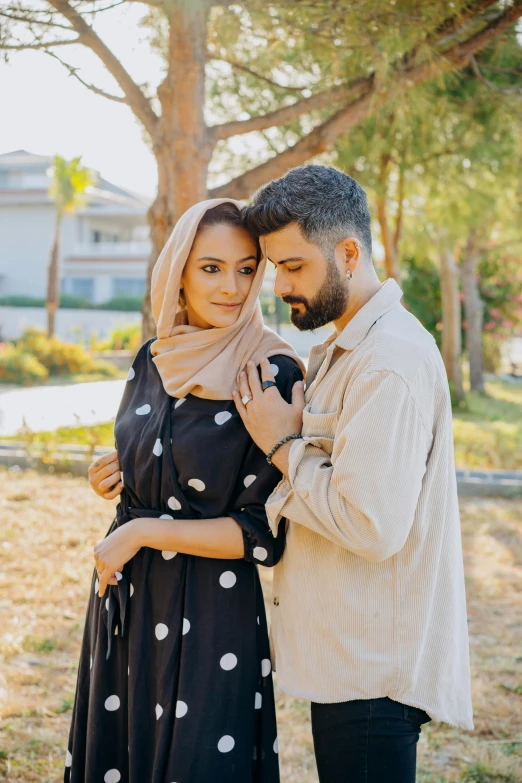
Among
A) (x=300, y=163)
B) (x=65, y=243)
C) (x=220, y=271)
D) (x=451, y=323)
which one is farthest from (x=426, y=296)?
(x=65, y=243)

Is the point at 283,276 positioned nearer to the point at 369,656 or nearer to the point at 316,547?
the point at 316,547

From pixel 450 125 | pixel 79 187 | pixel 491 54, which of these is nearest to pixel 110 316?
pixel 79 187

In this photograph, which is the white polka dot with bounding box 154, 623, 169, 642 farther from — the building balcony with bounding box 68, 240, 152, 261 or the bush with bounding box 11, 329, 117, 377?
the building balcony with bounding box 68, 240, 152, 261

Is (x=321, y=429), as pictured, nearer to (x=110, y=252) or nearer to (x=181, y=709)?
(x=181, y=709)

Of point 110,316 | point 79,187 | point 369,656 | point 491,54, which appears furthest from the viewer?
point 110,316

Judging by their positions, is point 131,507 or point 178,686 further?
point 131,507

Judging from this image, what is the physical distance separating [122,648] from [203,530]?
0.43m

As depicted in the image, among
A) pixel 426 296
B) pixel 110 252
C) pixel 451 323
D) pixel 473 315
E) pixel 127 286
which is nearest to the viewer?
pixel 451 323

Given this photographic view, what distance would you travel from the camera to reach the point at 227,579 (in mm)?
2043

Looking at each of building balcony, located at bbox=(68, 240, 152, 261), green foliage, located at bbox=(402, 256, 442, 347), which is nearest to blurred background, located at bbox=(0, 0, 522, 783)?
green foliage, located at bbox=(402, 256, 442, 347)

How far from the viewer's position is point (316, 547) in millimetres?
1824

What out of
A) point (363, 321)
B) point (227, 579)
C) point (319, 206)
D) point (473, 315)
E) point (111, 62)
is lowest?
point (227, 579)

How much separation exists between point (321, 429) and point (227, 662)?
64 cm

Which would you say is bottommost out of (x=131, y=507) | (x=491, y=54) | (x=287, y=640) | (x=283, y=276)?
(x=287, y=640)
